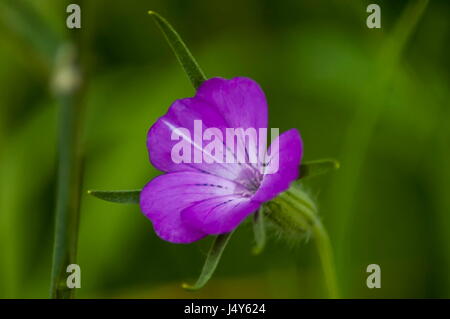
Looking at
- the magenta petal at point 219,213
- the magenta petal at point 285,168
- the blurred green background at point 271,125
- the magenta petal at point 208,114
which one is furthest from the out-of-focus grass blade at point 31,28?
the magenta petal at point 285,168

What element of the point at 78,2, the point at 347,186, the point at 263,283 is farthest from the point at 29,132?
the point at 347,186

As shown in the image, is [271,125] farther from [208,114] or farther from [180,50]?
[180,50]

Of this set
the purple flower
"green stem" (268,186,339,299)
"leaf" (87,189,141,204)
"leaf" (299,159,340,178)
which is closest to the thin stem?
"green stem" (268,186,339,299)

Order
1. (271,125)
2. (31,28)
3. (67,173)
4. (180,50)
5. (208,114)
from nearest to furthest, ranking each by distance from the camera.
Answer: (180,50) < (208,114) < (67,173) < (31,28) < (271,125)

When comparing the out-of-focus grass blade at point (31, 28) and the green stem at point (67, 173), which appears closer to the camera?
the green stem at point (67, 173)

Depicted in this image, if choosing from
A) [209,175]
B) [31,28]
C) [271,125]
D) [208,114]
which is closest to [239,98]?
[208,114]

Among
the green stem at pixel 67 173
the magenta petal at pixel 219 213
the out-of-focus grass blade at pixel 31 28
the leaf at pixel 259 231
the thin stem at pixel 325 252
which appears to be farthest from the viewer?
the out-of-focus grass blade at pixel 31 28

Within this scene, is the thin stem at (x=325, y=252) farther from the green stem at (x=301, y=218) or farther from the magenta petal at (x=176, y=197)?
the magenta petal at (x=176, y=197)

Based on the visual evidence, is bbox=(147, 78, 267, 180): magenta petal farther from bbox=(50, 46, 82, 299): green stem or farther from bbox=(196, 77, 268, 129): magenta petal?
bbox=(50, 46, 82, 299): green stem
